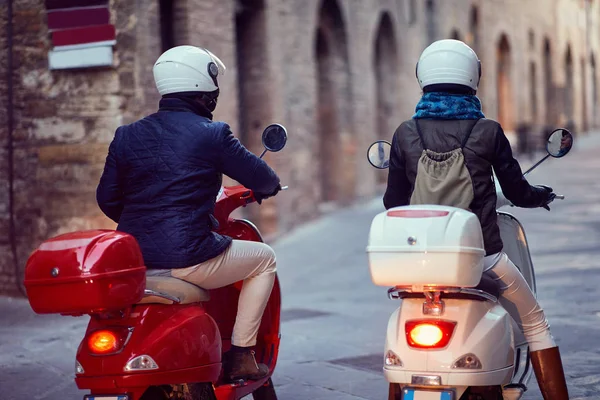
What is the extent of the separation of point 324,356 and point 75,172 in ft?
11.4

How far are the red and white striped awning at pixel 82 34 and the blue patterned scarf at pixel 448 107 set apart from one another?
17.7 feet

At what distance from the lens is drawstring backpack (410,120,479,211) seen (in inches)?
153

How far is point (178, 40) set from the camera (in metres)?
10.5

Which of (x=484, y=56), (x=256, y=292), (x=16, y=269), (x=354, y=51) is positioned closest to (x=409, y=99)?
(x=354, y=51)

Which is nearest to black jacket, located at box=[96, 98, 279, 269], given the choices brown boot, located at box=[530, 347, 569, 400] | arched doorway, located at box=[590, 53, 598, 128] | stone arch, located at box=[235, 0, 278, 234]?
brown boot, located at box=[530, 347, 569, 400]

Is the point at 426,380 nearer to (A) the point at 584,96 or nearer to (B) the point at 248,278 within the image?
(B) the point at 248,278

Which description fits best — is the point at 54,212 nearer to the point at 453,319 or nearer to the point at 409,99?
the point at 453,319

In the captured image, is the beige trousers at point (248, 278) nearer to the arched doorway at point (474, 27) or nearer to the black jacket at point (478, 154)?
the black jacket at point (478, 154)

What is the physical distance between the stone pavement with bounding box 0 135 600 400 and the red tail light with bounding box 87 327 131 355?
71.5 inches

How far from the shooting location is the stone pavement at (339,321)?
5812 millimetres

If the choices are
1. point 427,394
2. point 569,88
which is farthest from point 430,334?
point 569,88

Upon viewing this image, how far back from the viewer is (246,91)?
12664 millimetres

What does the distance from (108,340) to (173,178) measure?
0.66 meters

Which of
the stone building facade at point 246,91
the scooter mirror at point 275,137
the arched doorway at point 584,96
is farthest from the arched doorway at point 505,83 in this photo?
the scooter mirror at point 275,137
